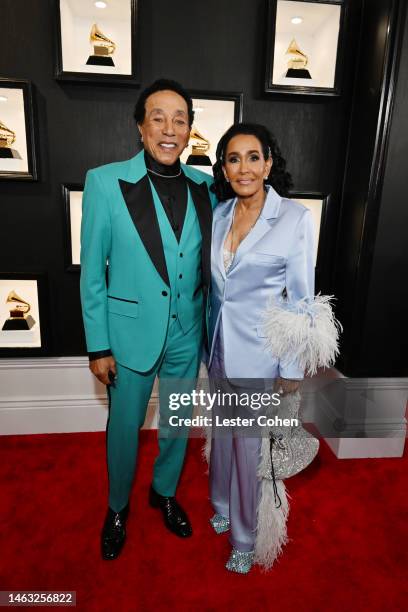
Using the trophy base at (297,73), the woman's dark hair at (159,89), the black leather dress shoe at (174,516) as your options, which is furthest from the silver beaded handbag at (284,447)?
the trophy base at (297,73)

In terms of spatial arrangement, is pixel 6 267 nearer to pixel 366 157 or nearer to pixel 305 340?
pixel 305 340

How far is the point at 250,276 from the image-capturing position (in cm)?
162

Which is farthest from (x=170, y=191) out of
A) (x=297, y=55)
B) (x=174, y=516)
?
(x=174, y=516)

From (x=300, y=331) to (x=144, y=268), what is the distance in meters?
0.65

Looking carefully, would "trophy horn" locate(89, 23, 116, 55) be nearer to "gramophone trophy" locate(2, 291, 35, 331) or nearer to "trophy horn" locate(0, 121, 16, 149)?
"trophy horn" locate(0, 121, 16, 149)

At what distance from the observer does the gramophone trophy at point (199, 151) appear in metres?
2.47

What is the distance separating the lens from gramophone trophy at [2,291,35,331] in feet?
8.49

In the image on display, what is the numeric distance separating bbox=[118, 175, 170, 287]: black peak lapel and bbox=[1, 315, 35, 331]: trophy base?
4.34 ft

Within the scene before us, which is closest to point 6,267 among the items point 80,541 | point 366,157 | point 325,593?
point 80,541

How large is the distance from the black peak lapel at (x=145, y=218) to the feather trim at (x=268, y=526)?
41.1 inches

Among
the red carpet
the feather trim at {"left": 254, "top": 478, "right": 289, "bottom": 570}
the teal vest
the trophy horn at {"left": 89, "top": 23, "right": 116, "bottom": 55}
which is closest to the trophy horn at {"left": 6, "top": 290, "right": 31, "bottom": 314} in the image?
the red carpet

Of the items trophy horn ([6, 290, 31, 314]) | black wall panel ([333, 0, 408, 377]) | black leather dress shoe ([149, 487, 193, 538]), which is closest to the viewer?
black leather dress shoe ([149, 487, 193, 538])

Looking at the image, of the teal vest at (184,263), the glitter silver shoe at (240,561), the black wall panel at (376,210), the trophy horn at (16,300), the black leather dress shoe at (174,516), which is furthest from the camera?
the trophy horn at (16,300)

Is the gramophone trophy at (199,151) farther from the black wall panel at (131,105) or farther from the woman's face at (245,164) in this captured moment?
the woman's face at (245,164)
